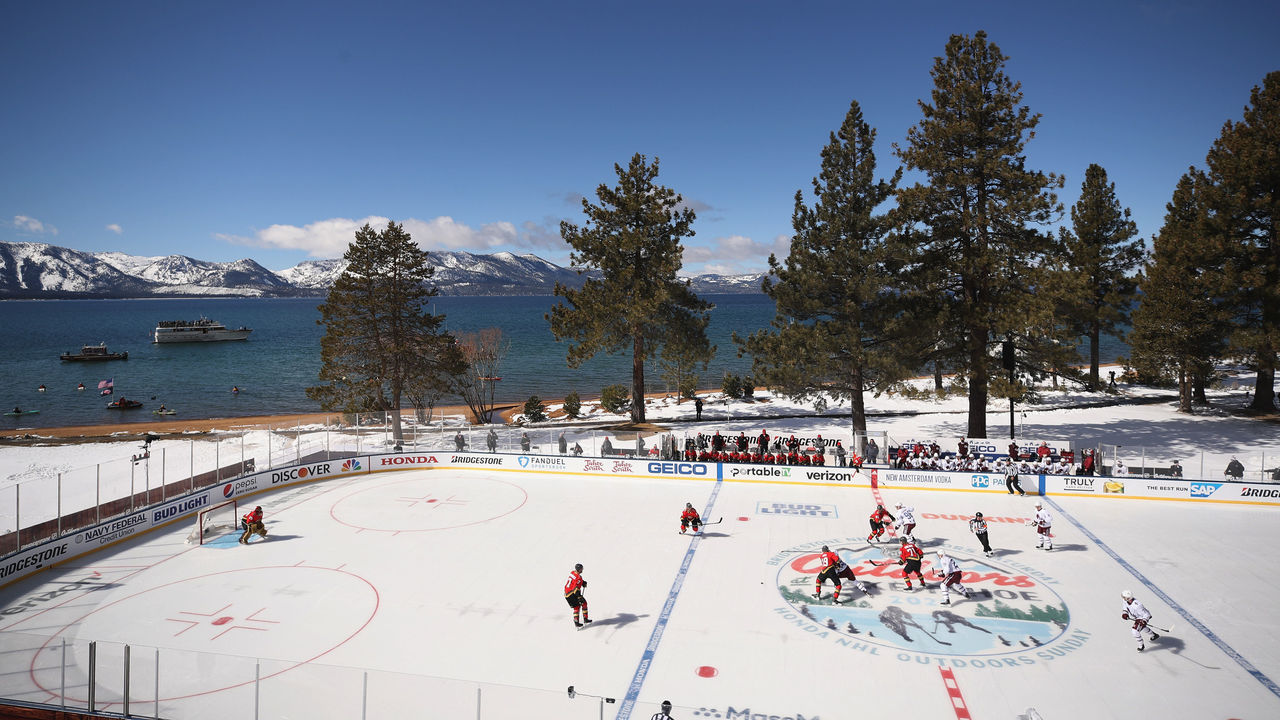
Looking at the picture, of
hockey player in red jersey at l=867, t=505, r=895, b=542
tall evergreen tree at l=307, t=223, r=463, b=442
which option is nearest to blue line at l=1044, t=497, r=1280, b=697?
hockey player in red jersey at l=867, t=505, r=895, b=542

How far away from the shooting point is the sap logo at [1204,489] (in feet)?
86.0

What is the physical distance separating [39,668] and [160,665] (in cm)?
197

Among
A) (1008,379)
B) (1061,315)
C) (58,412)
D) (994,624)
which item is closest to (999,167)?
(1061,315)

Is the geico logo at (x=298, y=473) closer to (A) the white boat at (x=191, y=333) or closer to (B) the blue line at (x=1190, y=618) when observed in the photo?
(B) the blue line at (x=1190, y=618)

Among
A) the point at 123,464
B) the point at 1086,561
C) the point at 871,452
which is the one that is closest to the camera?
the point at 1086,561

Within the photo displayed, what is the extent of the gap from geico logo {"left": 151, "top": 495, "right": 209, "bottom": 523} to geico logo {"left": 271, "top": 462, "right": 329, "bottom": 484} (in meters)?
3.52

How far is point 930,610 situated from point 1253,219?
34149 mm

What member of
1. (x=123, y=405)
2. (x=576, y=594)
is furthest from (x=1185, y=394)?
(x=123, y=405)

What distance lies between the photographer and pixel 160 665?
10797 millimetres

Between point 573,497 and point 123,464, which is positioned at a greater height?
point 123,464

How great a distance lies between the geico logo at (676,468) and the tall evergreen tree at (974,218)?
46.0 feet

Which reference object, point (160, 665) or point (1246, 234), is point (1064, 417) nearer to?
point (1246, 234)

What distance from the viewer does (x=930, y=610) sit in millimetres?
16594

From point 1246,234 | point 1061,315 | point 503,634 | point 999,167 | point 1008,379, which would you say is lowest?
point 503,634
